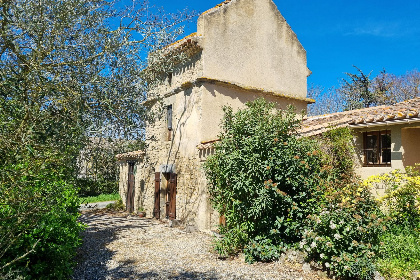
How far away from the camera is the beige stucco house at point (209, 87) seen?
1097 centimetres

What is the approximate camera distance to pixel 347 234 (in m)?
5.81

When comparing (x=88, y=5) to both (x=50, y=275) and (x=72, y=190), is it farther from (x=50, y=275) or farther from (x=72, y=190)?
(x=50, y=275)

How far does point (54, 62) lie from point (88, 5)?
4.03 feet

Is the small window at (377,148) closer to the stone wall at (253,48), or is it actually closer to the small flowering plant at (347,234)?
the small flowering plant at (347,234)

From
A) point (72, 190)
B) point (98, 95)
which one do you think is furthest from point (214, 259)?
point (98, 95)

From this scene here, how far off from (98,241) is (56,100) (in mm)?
6228

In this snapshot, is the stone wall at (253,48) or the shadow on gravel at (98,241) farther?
the stone wall at (253,48)

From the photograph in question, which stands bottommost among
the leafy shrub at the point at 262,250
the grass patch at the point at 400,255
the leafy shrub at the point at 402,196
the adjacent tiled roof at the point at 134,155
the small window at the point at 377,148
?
the leafy shrub at the point at 262,250


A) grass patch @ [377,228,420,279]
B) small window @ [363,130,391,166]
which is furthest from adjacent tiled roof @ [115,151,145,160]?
grass patch @ [377,228,420,279]

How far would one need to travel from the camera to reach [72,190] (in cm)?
673

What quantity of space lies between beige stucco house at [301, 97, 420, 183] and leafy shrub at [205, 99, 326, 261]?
1549mm

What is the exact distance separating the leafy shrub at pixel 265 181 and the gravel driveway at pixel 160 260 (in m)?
0.55

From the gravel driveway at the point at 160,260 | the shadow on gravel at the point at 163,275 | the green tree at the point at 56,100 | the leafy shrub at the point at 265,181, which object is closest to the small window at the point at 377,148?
the leafy shrub at the point at 265,181

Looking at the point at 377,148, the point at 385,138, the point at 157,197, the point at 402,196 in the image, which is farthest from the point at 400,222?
the point at 157,197
